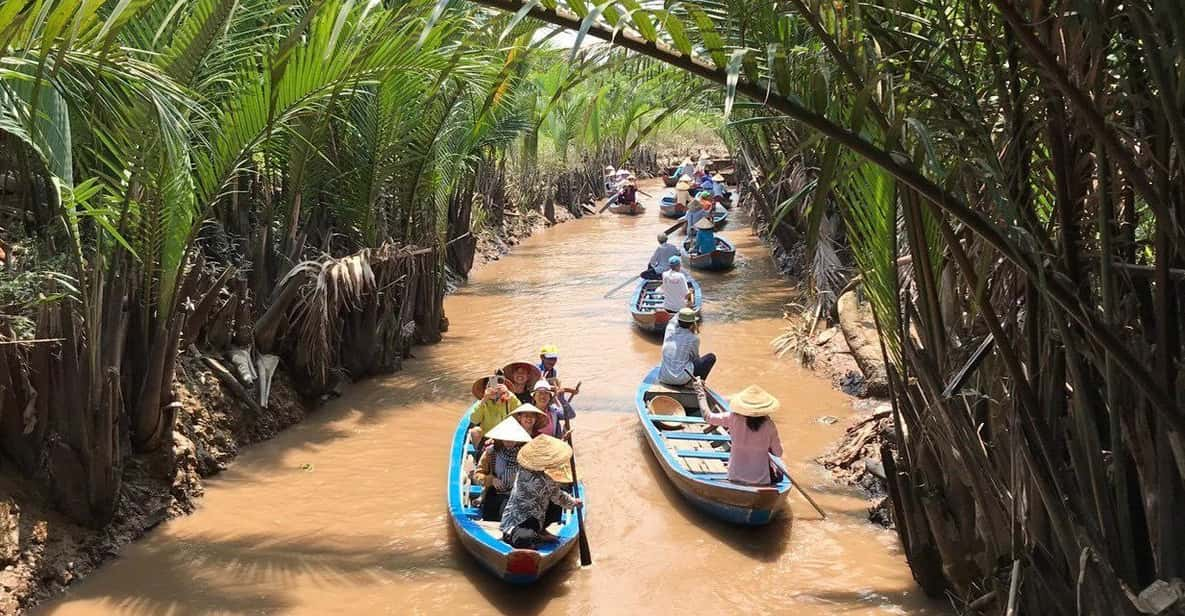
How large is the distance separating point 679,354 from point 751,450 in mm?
2647

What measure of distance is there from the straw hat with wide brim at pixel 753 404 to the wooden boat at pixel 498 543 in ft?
4.32

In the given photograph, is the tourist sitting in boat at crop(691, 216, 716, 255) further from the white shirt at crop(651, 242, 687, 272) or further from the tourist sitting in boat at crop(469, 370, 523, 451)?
the tourist sitting in boat at crop(469, 370, 523, 451)

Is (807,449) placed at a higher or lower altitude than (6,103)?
lower

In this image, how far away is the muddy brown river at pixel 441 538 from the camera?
19.9 feet

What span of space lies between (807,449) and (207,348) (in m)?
5.52

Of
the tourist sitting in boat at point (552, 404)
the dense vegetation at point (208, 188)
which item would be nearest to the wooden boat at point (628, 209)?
the dense vegetation at point (208, 188)

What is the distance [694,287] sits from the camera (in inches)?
554

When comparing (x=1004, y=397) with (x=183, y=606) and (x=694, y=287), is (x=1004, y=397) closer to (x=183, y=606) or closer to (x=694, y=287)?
(x=183, y=606)

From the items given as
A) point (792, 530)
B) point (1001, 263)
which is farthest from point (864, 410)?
point (1001, 263)

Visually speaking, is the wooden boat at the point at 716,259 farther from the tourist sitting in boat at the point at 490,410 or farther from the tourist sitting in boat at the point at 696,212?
the tourist sitting in boat at the point at 490,410

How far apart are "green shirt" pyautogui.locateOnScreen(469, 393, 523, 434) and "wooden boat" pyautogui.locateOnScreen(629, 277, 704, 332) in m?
5.70

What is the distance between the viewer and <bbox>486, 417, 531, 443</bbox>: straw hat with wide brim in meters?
6.40

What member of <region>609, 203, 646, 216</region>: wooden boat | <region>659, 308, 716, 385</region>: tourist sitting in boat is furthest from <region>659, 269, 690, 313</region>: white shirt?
<region>609, 203, 646, 216</region>: wooden boat

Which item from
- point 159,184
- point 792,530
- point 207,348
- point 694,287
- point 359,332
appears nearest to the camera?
point 159,184
